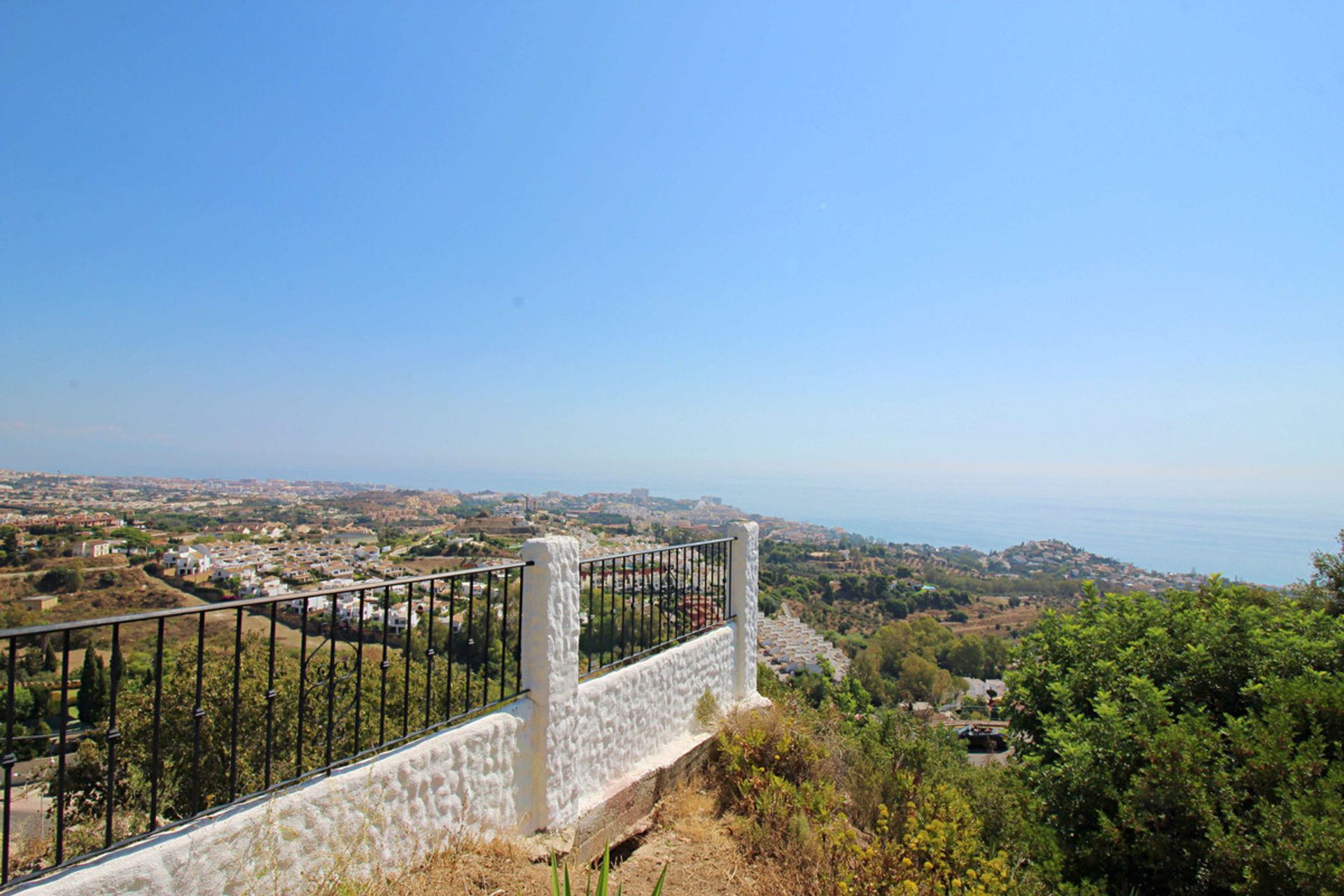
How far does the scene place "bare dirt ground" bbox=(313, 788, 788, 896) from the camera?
11.3 ft

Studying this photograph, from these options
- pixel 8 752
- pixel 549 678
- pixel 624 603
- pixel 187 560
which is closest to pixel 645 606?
pixel 624 603

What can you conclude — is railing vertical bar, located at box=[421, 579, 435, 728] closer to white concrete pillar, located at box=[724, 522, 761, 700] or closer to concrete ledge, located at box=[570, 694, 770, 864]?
concrete ledge, located at box=[570, 694, 770, 864]

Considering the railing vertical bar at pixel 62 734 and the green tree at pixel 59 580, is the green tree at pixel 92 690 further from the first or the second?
the green tree at pixel 59 580

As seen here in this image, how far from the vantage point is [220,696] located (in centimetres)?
693

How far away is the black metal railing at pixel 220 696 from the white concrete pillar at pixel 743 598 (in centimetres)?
308

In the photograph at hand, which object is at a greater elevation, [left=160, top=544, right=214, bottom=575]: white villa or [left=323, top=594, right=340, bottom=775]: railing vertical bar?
[left=323, top=594, right=340, bottom=775]: railing vertical bar

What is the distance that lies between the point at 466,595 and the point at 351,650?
82 centimetres

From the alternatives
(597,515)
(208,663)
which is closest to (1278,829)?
(208,663)

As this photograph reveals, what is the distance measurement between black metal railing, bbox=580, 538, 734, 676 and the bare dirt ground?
136 centimetres

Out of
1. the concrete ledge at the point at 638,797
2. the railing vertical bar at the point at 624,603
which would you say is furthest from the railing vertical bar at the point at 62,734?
the railing vertical bar at the point at 624,603

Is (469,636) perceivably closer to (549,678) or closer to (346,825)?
(549,678)

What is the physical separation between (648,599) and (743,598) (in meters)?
1.75

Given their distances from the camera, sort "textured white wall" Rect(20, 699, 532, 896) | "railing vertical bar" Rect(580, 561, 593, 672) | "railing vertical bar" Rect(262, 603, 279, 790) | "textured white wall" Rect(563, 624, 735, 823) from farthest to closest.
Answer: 1. "railing vertical bar" Rect(580, 561, 593, 672)
2. "textured white wall" Rect(563, 624, 735, 823)
3. "railing vertical bar" Rect(262, 603, 279, 790)
4. "textured white wall" Rect(20, 699, 532, 896)

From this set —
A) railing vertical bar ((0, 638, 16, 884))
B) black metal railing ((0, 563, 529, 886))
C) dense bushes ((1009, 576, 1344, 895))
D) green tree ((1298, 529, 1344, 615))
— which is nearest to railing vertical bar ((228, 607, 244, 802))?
black metal railing ((0, 563, 529, 886))
